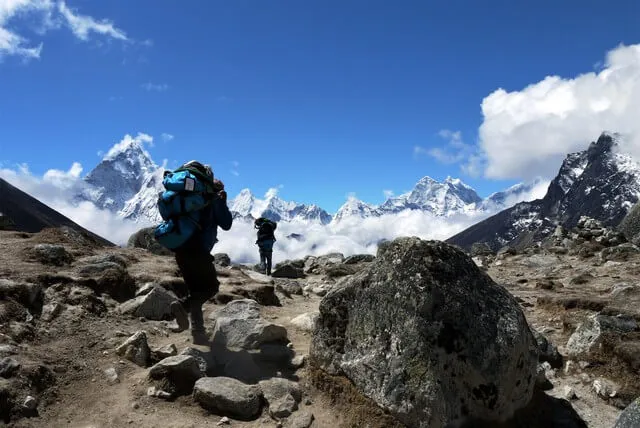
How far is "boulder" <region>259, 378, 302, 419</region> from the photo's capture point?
26.1 ft

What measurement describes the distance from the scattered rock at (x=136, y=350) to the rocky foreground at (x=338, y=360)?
0.02m

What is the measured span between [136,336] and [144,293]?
324 cm

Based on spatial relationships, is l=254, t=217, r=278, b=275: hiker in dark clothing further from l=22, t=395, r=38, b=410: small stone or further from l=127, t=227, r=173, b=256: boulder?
l=22, t=395, r=38, b=410: small stone

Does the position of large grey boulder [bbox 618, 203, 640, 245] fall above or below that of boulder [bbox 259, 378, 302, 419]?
above

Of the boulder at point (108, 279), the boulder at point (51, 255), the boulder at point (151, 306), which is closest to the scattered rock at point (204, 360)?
the boulder at point (151, 306)

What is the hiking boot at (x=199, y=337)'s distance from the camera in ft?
34.1

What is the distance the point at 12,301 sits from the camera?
9.77 m

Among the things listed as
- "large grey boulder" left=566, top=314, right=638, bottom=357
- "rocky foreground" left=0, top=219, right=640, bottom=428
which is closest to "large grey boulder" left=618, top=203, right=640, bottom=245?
"large grey boulder" left=566, top=314, right=638, bottom=357

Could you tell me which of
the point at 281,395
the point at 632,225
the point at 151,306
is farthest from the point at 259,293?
the point at 632,225

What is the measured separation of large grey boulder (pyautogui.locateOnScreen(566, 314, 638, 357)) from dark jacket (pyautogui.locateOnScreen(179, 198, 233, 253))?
821 cm

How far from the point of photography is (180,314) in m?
11.6

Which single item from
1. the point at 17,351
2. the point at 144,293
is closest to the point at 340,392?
the point at 17,351

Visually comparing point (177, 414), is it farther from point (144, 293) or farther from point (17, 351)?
point (144, 293)

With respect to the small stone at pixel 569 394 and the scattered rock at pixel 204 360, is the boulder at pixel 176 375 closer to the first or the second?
the scattered rock at pixel 204 360
